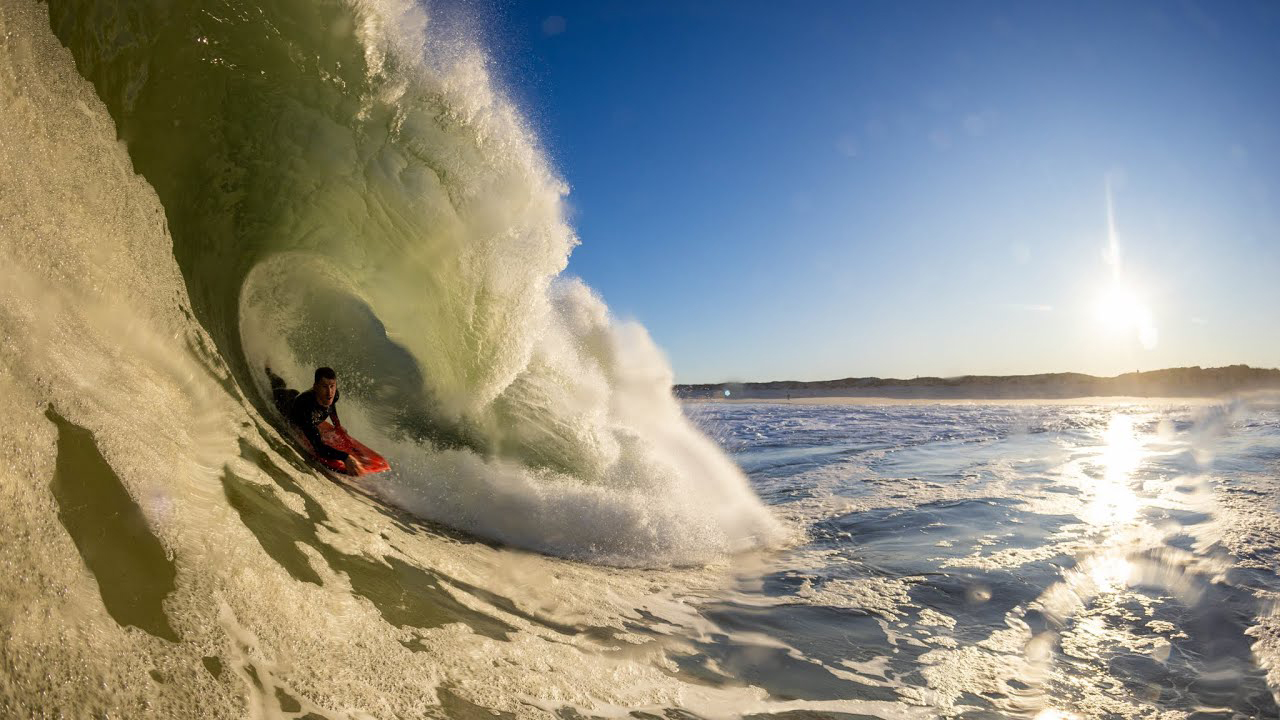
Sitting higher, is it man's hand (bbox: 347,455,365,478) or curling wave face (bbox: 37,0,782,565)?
curling wave face (bbox: 37,0,782,565)

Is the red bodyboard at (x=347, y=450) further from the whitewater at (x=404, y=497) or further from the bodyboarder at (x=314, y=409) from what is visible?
the whitewater at (x=404, y=497)

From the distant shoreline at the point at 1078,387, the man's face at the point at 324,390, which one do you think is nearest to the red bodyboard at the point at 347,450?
the man's face at the point at 324,390

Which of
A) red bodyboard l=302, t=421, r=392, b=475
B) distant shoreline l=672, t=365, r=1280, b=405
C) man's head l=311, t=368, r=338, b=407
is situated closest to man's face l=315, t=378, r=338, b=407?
man's head l=311, t=368, r=338, b=407

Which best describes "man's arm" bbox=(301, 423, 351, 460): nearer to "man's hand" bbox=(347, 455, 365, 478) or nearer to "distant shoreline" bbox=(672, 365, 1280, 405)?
"man's hand" bbox=(347, 455, 365, 478)

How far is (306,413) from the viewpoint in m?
4.93

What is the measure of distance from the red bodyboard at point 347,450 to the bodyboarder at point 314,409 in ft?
0.15

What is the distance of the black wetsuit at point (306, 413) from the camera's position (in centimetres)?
479

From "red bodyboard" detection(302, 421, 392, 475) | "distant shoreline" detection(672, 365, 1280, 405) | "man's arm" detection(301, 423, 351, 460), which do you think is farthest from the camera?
"distant shoreline" detection(672, 365, 1280, 405)

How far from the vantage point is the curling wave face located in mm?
4246

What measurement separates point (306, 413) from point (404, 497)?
106 cm

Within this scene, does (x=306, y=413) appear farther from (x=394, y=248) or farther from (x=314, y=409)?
(x=394, y=248)

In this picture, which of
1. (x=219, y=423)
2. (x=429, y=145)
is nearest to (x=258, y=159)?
(x=429, y=145)

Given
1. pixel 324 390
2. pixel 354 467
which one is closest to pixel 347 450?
pixel 354 467

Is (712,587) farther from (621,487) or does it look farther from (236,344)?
(236,344)
